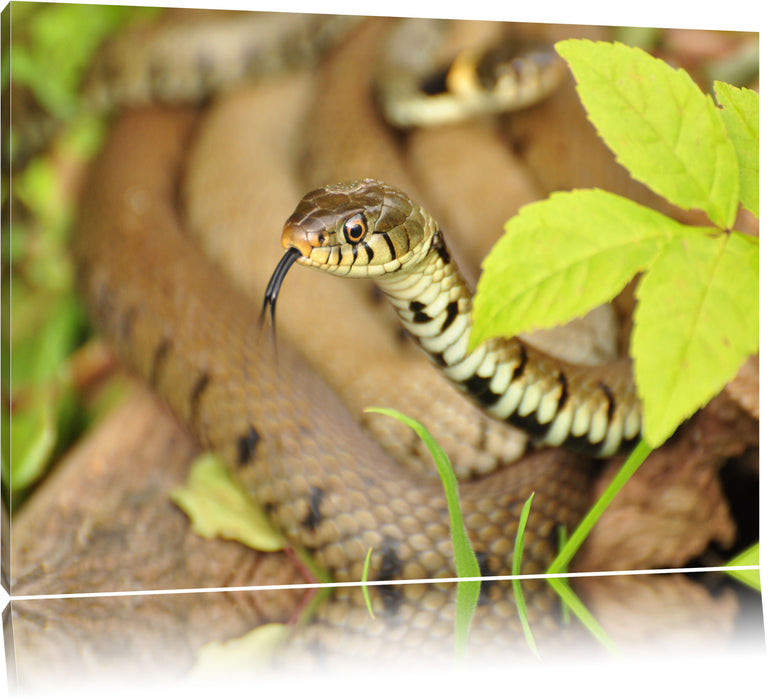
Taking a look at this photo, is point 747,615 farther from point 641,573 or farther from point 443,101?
point 443,101

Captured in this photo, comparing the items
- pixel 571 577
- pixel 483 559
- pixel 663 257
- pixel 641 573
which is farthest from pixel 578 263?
pixel 641 573

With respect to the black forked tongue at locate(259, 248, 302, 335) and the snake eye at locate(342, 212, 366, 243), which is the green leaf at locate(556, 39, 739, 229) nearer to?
the snake eye at locate(342, 212, 366, 243)

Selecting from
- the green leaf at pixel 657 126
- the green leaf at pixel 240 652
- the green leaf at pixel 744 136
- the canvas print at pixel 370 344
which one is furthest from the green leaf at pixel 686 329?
the green leaf at pixel 240 652

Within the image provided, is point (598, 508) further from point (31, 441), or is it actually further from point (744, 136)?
point (31, 441)

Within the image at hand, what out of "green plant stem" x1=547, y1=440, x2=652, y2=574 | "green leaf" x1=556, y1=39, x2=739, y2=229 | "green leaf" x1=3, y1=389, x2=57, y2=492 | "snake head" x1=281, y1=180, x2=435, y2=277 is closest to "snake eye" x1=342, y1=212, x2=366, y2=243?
"snake head" x1=281, y1=180, x2=435, y2=277

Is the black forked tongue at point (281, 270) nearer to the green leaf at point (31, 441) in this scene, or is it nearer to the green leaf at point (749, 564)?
the green leaf at point (31, 441)

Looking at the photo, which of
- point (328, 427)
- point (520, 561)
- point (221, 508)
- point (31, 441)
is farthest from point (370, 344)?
point (31, 441)

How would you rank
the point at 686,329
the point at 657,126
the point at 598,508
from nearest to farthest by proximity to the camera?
the point at 686,329 < the point at 657,126 < the point at 598,508
